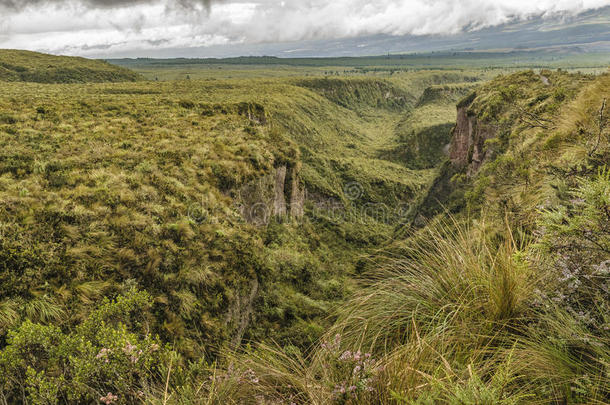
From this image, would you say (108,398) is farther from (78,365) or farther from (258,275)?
(258,275)

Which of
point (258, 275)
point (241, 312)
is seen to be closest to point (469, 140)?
point (258, 275)

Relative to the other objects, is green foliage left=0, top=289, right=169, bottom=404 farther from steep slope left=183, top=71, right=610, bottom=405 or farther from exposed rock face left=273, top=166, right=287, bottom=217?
exposed rock face left=273, top=166, right=287, bottom=217

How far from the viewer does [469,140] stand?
37.5 metres

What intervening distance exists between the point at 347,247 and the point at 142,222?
2475 centimetres

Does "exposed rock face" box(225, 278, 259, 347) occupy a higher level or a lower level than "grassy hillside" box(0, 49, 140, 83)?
lower

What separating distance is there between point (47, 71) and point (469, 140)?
290 feet

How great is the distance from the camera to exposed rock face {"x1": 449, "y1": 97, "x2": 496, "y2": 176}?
93.6 ft

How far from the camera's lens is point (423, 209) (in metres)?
43.0

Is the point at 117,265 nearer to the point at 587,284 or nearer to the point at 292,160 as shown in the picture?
the point at 587,284

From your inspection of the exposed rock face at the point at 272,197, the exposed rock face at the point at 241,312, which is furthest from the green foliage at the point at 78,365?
the exposed rock face at the point at 272,197

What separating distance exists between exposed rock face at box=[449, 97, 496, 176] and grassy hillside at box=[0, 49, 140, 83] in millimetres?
79752

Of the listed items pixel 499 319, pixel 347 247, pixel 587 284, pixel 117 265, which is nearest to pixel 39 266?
pixel 117 265

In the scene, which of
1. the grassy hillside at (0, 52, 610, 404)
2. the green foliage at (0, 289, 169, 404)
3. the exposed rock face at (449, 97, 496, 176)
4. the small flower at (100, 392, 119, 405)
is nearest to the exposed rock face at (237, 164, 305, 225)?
the grassy hillside at (0, 52, 610, 404)

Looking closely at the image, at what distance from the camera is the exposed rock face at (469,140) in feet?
93.6
